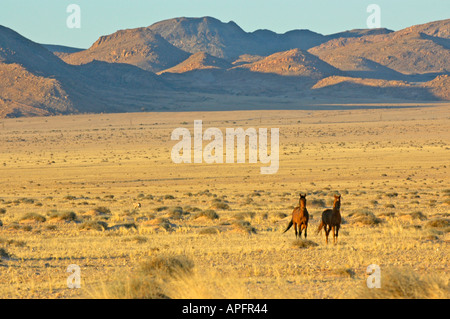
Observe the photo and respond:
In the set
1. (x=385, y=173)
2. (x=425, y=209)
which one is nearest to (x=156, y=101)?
(x=385, y=173)

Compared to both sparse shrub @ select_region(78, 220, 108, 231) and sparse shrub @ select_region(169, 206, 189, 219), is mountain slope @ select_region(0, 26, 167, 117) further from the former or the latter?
sparse shrub @ select_region(78, 220, 108, 231)

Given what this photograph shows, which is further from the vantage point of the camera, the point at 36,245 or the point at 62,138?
the point at 62,138

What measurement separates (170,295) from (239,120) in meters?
108

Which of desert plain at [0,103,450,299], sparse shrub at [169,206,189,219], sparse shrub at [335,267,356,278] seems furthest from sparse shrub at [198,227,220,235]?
sparse shrub at [335,267,356,278]

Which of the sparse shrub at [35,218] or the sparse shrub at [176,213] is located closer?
the sparse shrub at [35,218]

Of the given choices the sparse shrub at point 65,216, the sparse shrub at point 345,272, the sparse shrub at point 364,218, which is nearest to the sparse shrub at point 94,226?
the sparse shrub at point 65,216

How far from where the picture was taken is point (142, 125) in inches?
4279

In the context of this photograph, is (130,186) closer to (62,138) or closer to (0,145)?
(0,145)

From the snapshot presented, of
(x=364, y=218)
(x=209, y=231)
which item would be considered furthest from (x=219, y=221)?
(x=364, y=218)
